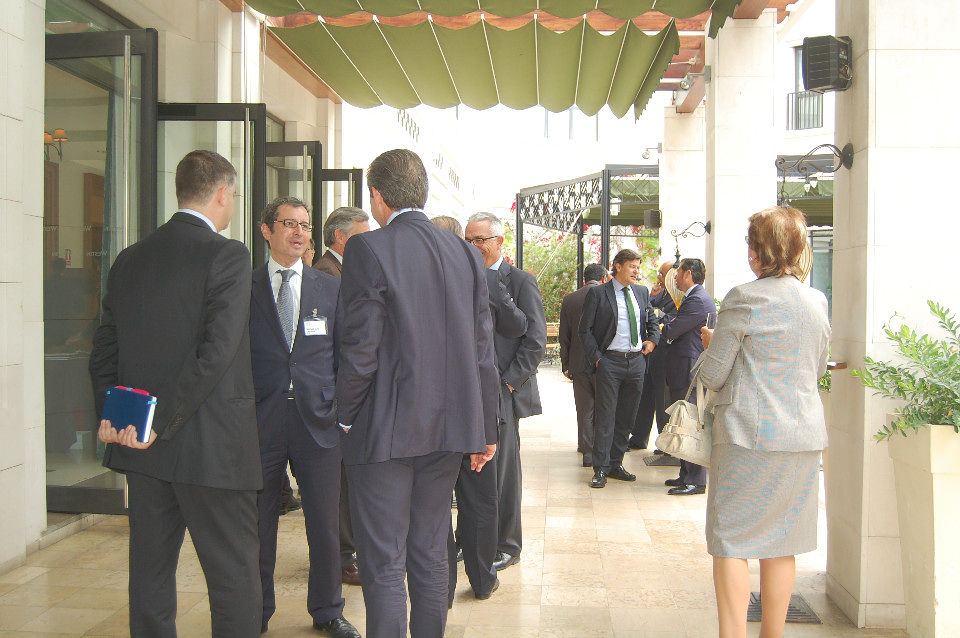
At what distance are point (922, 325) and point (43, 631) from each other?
392cm

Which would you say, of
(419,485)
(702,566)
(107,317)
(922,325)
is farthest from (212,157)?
(702,566)

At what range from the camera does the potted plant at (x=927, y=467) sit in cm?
314

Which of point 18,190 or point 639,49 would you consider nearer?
point 18,190

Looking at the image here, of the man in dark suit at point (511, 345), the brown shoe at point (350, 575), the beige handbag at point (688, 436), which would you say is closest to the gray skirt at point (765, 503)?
the beige handbag at point (688, 436)

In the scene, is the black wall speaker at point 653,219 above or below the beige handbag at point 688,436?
above

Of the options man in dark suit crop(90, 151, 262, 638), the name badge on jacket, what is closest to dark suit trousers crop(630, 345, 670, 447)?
the name badge on jacket

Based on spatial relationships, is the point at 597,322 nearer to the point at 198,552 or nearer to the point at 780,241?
the point at 780,241

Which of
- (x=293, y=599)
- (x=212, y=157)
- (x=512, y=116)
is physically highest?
(x=512, y=116)

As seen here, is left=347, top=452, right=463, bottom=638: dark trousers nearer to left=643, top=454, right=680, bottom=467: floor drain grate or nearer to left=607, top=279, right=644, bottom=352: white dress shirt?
left=607, top=279, right=644, bottom=352: white dress shirt

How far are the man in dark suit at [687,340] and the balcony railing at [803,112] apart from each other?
62.2ft

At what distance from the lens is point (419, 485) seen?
2771 millimetres

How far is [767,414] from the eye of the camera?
9.75 feet

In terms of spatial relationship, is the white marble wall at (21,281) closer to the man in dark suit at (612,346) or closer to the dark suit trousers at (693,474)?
the man in dark suit at (612,346)

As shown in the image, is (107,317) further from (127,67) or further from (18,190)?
(127,67)
